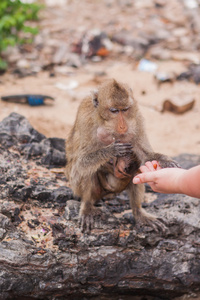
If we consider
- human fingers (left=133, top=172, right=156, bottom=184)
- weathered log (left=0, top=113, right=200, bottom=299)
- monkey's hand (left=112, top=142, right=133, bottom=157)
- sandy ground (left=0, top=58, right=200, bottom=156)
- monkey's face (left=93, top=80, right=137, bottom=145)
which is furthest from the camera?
sandy ground (left=0, top=58, right=200, bottom=156)

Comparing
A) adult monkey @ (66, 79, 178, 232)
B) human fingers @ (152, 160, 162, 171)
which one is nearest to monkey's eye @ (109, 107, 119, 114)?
adult monkey @ (66, 79, 178, 232)

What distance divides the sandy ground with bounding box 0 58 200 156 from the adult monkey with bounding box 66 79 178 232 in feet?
9.74

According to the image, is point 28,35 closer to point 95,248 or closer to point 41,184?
point 41,184

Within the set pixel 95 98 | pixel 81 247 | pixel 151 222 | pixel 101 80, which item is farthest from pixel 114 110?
pixel 101 80

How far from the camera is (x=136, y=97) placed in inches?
379

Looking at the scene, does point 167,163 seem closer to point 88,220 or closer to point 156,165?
point 156,165

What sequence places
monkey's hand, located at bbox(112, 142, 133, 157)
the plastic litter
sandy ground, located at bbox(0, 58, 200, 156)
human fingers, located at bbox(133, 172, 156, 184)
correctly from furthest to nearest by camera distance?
the plastic litter < sandy ground, located at bbox(0, 58, 200, 156) < monkey's hand, located at bbox(112, 142, 133, 157) < human fingers, located at bbox(133, 172, 156, 184)

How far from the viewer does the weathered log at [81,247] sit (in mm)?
3926

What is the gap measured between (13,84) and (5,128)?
14.8 ft

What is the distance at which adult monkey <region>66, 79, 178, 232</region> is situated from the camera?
13.5ft

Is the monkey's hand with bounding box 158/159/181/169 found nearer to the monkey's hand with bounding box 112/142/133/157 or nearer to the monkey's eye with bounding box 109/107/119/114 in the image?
the monkey's hand with bounding box 112/142/133/157

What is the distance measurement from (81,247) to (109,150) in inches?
42.2

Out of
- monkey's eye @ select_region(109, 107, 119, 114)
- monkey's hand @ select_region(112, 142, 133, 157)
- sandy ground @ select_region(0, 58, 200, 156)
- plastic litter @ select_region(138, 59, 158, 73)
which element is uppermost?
monkey's eye @ select_region(109, 107, 119, 114)

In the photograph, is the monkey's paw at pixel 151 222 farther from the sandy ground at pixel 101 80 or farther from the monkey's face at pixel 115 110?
the sandy ground at pixel 101 80
